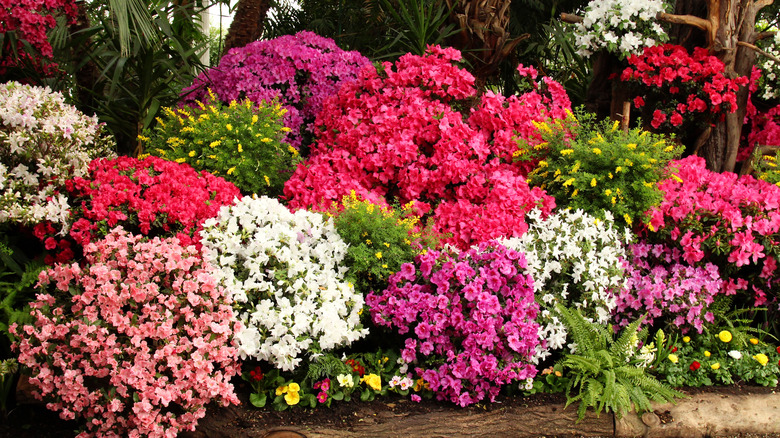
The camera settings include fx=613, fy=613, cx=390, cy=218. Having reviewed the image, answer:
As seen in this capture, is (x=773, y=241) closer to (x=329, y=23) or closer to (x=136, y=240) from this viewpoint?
(x=136, y=240)

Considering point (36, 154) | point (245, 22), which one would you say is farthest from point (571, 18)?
point (36, 154)

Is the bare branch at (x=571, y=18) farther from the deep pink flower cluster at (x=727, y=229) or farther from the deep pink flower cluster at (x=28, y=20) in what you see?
the deep pink flower cluster at (x=28, y=20)

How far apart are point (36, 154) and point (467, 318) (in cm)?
278

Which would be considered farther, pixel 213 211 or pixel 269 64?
pixel 269 64

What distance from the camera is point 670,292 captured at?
13.2ft

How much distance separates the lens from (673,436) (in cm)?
352

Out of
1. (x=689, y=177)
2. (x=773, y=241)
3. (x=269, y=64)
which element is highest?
(x=269, y=64)

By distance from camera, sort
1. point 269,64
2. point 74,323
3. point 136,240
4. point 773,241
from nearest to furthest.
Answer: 1. point 74,323
2. point 136,240
3. point 773,241
4. point 269,64

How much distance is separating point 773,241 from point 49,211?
4.61m

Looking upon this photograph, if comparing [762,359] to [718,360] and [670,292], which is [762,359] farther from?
[670,292]

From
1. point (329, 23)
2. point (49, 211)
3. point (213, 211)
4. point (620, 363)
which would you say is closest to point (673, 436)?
point (620, 363)

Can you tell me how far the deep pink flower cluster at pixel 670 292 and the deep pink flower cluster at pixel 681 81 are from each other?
5.21ft

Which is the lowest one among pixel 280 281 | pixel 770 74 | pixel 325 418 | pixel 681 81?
pixel 325 418

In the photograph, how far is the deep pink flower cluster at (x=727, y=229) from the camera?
412 cm
